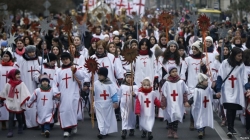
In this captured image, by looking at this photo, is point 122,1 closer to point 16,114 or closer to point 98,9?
point 98,9

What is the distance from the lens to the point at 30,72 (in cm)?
1590

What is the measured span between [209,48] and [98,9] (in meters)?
31.4

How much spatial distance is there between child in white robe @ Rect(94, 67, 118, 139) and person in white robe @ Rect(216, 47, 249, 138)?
6.54ft

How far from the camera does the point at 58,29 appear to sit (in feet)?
87.4

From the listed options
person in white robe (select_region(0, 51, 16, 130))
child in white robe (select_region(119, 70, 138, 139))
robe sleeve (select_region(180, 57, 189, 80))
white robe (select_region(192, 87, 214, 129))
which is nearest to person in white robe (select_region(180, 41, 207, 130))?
robe sleeve (select_region(180, 57, 189, 80))

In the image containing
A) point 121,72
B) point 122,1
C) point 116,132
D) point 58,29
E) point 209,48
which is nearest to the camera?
point 116,132

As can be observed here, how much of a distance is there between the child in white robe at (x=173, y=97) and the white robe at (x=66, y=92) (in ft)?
5.28

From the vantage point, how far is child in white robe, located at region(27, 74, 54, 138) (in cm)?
1488

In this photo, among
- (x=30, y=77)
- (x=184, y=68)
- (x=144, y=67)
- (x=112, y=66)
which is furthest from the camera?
(x=144, y=67)

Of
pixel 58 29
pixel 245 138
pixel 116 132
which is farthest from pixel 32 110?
pixel 58 29

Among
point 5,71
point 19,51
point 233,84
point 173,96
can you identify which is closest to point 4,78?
point 5,71

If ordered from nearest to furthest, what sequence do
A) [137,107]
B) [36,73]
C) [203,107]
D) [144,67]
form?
[137,107]
[203,107]
[36,73]
[144,67]

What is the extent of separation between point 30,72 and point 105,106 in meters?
2.25

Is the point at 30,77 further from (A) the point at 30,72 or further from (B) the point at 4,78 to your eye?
(B) the point at 4,78
